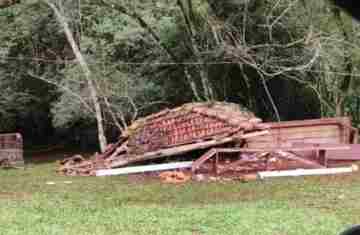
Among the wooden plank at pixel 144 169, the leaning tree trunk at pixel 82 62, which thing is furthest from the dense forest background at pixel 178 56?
the wooden plank at pixel 144 169

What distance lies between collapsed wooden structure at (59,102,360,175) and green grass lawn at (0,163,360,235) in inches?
40.7

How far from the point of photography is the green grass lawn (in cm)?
543

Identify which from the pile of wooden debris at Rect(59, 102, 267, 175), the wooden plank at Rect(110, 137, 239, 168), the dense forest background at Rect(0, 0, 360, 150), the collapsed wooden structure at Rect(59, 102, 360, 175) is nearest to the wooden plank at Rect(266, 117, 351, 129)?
the collapsed wooden structure at Rect(59, 102, 360, 175)

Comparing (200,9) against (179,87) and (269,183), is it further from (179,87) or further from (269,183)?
(269,183)

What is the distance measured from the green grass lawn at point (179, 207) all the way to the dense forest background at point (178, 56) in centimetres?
374

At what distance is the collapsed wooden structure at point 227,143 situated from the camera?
32.2ft

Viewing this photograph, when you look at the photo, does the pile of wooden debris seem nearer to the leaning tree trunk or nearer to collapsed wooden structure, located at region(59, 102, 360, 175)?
collapsed wooden structure, located at region(59, 102, 360, 175)

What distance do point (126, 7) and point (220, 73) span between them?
121 inches

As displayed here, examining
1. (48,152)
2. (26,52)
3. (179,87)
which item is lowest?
(48,152)

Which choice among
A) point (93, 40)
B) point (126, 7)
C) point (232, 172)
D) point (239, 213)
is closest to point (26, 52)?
point (93, 40)

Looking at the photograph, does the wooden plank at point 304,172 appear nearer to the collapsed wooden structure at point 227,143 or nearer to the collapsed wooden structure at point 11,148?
the collapsed wooden structure at point 227,143

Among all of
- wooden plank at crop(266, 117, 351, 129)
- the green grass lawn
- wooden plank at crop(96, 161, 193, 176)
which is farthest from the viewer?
wooden plank at crop(266, 117, 351, 129)

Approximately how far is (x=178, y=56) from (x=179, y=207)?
24.8 feet

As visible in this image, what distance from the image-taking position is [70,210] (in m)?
6.55
